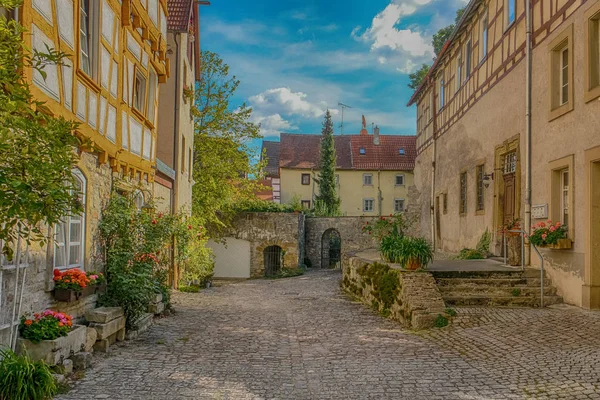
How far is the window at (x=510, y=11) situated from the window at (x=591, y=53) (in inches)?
146

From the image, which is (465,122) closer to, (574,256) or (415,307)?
(574,256)

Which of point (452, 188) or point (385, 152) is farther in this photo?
point (385, 152)

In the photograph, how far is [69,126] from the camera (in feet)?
12.6

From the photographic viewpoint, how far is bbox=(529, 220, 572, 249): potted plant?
362 inches

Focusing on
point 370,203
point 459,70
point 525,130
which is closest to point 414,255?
point 525,130

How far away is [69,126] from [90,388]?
284 centimetres

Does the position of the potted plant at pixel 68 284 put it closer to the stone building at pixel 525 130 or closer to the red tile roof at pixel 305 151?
the stone building at pixel 525 130

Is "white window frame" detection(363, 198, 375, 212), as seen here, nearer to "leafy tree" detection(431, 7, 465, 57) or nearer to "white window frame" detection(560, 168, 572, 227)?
"leafy tree" detection(431, 7, 465, 57)

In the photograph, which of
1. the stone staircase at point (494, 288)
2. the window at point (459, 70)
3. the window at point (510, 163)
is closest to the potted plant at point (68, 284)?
the stone staircase at point (494, 288)

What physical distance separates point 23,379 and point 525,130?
34.0 ft

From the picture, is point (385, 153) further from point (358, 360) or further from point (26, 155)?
point (26, 155)

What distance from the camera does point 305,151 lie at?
141 ft

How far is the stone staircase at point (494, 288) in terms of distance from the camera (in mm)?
9398

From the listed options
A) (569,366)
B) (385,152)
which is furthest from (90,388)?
(385,152)
